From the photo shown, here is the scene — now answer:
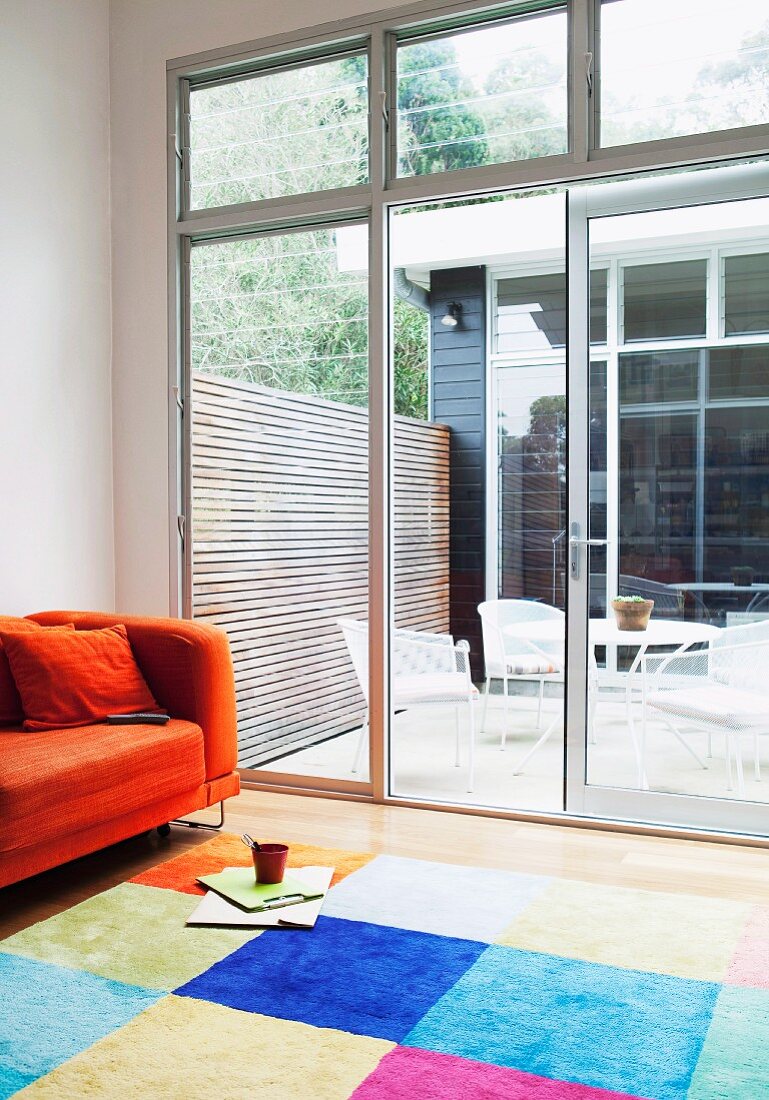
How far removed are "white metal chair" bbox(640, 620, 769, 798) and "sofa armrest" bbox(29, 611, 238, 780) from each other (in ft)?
5.23

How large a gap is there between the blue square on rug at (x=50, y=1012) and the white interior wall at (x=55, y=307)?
6.36ft

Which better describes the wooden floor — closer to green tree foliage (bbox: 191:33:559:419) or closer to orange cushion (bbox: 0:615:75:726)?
orange cushion (bbox: 0:615:75:726)

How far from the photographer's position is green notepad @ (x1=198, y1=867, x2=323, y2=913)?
3027mm

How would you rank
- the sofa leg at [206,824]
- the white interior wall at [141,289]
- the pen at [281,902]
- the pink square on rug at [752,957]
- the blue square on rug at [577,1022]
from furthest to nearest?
the white interior wall at [141,289] < the sofa leg at [206,824] < the pen at [281,902] < the pink square on rug at [752,957] < the blue square on rug at [577,1022]

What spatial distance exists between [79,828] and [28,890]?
15.7 inches

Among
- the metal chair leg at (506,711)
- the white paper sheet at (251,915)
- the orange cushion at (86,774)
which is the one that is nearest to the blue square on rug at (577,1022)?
the white paper sheet at (251,915)

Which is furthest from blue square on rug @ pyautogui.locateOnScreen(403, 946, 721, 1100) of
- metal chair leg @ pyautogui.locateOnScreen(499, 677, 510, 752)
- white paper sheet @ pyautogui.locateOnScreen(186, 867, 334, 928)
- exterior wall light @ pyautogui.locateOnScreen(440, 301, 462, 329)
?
exterior wall light @ pyautogui.locateOnScreen(440, 301, 462, 329)

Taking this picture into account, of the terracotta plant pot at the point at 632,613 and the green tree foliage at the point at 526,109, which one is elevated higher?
the green tree foliage at the point at 526,109

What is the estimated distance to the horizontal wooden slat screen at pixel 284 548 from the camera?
4363mm

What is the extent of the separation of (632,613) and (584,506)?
45cm

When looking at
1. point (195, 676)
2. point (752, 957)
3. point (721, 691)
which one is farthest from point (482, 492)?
point (752, 957)

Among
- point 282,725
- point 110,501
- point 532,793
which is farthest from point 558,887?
point 110,501

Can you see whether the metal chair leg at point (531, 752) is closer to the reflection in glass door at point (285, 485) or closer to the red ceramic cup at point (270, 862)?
the reflection in glass door at point (285, 485)

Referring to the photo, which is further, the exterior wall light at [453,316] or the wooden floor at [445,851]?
the exterior wall light at [453,316]
